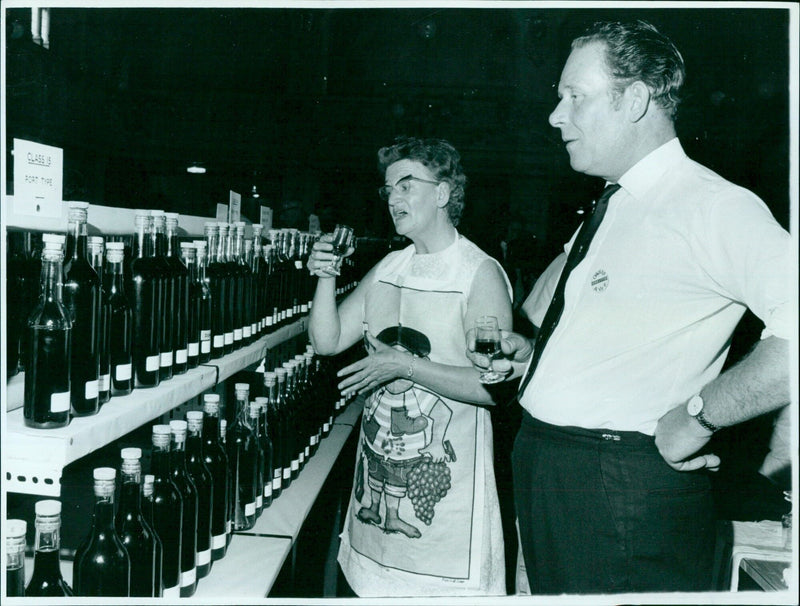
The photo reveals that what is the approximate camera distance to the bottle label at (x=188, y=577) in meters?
1.49

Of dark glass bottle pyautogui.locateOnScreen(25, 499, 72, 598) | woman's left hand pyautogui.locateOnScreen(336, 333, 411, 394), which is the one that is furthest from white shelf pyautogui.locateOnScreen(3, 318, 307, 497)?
woman's left hand pyautogui.locateOnScreen(336, 333, 411, 394)

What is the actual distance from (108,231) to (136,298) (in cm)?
21

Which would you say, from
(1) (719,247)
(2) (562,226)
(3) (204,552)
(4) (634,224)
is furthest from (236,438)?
(2) (562,226)

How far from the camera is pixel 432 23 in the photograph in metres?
8.69

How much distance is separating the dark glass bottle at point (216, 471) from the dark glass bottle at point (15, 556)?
0.64 m

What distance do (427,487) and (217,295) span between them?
0.86 meters

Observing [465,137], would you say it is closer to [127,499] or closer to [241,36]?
[241,36]

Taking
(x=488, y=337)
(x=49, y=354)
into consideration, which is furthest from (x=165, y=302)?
(x=488, y=337)

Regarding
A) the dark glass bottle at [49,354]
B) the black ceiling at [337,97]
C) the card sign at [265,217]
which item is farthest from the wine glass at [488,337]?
the black ceiling at [337,97]

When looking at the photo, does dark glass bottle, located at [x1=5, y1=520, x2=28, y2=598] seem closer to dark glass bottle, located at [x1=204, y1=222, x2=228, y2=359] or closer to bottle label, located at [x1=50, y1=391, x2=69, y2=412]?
bottle label, located at [x1=50, y1=391, x2=69, y2=412]

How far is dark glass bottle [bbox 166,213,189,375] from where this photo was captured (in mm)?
1489

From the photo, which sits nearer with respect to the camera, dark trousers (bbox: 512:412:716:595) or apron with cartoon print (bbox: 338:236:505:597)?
dark trousers (bbox: 512:412:716:595)

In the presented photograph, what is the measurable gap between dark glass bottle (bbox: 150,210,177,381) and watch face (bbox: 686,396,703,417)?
3.67ft

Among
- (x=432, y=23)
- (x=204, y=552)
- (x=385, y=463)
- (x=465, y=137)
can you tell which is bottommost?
(x=204, y=552)
